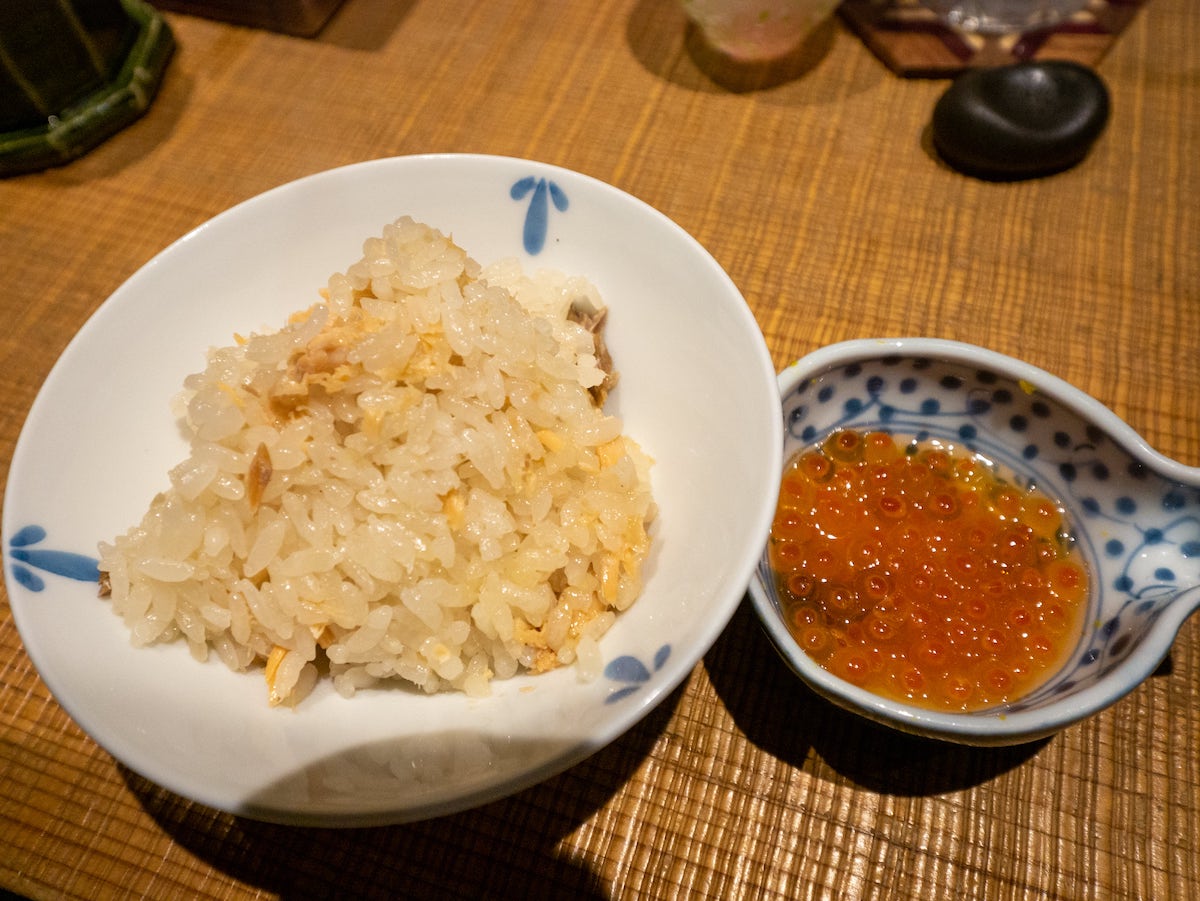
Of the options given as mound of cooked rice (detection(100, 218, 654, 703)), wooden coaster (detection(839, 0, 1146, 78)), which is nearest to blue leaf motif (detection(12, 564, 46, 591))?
mound of cooked rice (detection(100, 218, 654, 703))

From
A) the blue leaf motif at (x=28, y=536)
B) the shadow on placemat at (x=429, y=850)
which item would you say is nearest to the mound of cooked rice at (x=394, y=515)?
the blue leaf motif at (x=28, y=536)

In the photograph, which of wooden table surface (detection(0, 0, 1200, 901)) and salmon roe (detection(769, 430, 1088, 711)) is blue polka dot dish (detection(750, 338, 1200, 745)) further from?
wooden table surface (detection(0, 0, 1200, 901))

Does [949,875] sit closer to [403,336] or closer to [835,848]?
[835,848]

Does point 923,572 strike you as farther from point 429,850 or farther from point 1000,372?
point 429,850

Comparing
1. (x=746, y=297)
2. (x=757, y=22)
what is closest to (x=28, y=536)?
(x=746, y=297)

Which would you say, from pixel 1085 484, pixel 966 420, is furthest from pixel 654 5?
pixel 1085 484


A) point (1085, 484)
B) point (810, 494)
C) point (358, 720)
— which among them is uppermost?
point (358, 720)
